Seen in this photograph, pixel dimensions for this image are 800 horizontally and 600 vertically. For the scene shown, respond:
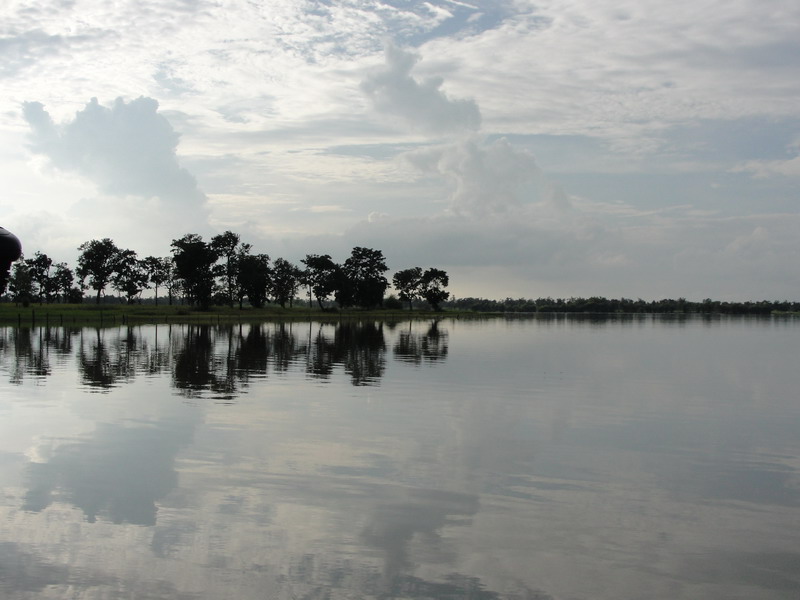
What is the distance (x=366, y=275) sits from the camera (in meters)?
195

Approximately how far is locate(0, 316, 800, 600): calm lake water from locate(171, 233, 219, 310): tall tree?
393 ft

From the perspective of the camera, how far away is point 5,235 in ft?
15.8

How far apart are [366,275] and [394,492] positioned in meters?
181

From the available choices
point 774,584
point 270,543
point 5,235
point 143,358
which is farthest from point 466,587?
point 143,358

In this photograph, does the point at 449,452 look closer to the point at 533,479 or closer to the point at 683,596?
the point at 533,479

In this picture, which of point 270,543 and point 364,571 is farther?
point 270,543

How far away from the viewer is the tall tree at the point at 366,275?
626 feet

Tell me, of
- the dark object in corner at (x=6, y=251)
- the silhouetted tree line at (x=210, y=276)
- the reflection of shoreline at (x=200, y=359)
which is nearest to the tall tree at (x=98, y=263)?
the silhouetted tree line at (x=210, y=276)

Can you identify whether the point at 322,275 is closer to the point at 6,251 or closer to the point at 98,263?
the point at 98,263

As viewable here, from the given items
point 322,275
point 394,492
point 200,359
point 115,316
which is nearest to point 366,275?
point 322,275

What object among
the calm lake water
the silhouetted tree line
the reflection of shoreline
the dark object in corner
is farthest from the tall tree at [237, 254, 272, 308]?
the dark object in corner

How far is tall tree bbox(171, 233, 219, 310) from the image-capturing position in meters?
148

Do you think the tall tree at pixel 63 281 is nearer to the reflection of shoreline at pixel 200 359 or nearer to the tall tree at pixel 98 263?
the tall tree at pixel 98 263

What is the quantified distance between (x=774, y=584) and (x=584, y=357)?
139 ft
